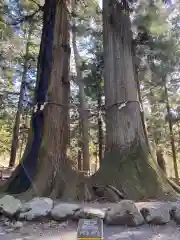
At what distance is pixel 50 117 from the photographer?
627cm

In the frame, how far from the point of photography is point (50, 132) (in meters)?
6.18

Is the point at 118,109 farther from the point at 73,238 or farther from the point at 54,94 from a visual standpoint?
the point at 73,238

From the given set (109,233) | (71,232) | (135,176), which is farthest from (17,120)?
(109,233)

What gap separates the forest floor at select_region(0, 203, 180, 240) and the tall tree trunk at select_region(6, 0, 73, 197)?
6.08ft

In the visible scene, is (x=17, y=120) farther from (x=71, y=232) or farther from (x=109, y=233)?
(x=109, y=233)

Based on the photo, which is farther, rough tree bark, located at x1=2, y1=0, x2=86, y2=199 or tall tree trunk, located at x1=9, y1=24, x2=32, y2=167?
tall tree trunk, located at x1=9, y1=24, x2=32, y2=167

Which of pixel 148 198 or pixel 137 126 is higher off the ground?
pixel 137 126

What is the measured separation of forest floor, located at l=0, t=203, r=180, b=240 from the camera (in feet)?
10.4

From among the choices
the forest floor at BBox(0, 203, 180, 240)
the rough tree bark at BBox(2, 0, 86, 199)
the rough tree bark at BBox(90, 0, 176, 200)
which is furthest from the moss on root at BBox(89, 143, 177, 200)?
the forest floor at BBox(0, 203, 180, 240)

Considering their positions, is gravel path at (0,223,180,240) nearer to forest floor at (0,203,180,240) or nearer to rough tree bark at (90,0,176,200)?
forest floor at (0,203,180,240)

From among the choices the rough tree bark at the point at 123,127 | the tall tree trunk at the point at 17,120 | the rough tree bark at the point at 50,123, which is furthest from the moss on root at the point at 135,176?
the tall tree trunk at the point at 17,120

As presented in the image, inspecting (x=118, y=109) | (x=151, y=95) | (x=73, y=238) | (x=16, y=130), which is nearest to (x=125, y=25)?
(x=118, y=109)

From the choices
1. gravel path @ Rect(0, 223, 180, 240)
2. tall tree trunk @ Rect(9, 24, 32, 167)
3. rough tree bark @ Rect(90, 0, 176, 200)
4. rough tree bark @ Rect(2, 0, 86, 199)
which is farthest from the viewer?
tall tree trunk @ Rect(9, 24, 32, 167)

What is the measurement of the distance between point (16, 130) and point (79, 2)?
7834 millimetres
